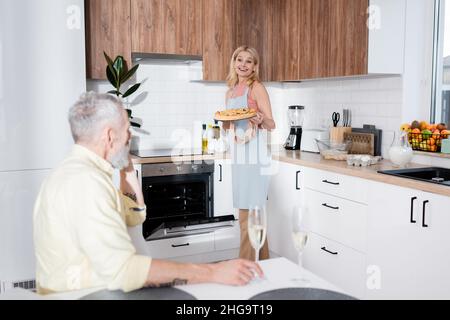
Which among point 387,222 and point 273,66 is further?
point 273,66

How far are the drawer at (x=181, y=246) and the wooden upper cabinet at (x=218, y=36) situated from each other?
4.43 feet

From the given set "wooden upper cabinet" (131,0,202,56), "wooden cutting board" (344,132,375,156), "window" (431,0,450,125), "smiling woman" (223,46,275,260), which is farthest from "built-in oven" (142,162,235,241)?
"window" (431,0,450,125)

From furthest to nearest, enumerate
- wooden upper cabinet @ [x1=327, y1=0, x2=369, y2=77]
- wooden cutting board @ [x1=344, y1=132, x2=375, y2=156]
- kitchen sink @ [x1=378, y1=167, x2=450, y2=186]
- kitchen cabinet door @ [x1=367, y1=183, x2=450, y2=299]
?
1. wooden cutting board @ [x1=344, y1=132, x2=375, y2=156]
2. wooden upper cabinet @ [x1=327, y1=0, x2=369, y2=77]
3. kitchen sink @ [x1=378, y1=167, x2=450, y2=186]
4. kitchen cabinet door @ [x1=367, y1=183, x2=450, y2=299]

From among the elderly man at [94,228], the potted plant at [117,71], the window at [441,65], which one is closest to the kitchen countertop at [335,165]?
the window at [441,65]

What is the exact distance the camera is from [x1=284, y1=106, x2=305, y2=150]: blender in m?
4.17

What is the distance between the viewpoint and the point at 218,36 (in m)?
4.07

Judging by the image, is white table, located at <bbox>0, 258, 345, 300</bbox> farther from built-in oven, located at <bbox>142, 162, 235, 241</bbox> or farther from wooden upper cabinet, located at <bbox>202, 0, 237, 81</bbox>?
wooden upper cabinet, located at <bbox>202, 0, 237, 81</bbox>

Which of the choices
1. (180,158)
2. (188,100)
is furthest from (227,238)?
(188,100)

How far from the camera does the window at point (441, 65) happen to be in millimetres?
3229

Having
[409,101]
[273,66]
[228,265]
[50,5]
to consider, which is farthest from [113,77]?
[228,265]

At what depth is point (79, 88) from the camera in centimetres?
338

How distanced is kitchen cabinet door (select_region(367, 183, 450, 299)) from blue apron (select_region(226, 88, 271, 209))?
80cm

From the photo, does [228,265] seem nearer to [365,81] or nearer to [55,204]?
[55,204]

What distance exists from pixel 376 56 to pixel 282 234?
152 cm
